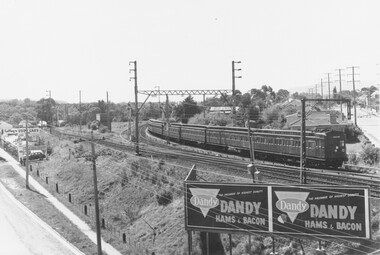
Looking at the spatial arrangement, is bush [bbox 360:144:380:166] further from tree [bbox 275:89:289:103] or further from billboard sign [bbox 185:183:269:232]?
tree [bbox 275:89:289:103]

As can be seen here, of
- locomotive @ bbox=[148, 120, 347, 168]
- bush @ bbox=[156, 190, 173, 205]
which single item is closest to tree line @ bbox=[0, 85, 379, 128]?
locomotive @ bbox=[148, 120, 347, 168]

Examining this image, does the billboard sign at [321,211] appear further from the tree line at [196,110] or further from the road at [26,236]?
the tree line at [196,110]

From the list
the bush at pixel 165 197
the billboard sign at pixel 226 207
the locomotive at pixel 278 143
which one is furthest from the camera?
the locomotive at pixel 278 143

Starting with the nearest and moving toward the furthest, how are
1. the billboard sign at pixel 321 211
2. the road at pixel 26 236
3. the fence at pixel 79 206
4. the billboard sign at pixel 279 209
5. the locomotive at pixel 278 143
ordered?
the billboard sign at pixel 321 211 → the billboard sign at pixel 279 209 → the road at pixel 26 236 → the fence at pixel 79 206 → the locomotive at pixel 278 143

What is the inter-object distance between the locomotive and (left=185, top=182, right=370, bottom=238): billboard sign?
4827 mm

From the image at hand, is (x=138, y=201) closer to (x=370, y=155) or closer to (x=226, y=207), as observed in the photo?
(x=226, y=207)

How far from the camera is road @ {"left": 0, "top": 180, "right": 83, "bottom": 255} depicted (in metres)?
30.0

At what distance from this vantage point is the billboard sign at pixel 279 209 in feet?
59.3

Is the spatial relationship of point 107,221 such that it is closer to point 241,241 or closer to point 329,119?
point 241,241

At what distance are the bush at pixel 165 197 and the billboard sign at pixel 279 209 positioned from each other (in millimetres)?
12510

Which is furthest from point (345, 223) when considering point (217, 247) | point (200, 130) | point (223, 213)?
point (200, 130)

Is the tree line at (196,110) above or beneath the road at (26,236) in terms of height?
above

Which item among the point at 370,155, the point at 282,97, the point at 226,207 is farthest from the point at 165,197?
the point at 282,97

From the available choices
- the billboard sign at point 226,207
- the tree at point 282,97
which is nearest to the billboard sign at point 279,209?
the billboard sign at point 226,207
